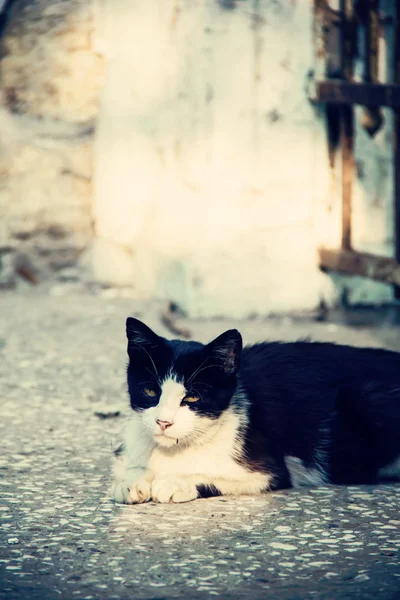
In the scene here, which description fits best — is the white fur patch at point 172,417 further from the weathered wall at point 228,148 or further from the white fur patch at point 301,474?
the weathered wall at point 228,148

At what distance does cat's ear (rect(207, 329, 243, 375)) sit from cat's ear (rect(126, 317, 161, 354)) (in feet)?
0.50

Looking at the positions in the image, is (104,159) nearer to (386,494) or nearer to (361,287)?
(361,287)

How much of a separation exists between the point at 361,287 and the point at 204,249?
76cm

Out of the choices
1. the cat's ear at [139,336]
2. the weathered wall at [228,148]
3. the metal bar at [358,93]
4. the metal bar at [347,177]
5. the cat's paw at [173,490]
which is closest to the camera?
the cat's paw at [173,490]

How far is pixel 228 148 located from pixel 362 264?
2.42 ft

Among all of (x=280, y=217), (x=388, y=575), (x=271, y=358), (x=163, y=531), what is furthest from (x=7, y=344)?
(x=388, y=575)

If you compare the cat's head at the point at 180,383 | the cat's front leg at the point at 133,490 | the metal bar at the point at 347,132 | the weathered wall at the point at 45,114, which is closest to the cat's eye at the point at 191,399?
the cat's head at the point at 180,383

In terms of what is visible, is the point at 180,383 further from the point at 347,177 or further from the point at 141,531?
the point at 347,177

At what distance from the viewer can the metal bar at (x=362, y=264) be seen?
13.6ft

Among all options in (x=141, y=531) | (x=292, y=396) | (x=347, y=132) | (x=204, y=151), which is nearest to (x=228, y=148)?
(x=204, y=151)

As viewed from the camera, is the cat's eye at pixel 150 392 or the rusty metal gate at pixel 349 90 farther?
the rusty metal gate at pixel 349 90

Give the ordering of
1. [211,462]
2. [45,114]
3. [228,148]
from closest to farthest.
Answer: [211,462], [228,148], [45,114]

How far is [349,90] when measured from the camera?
4.33 m

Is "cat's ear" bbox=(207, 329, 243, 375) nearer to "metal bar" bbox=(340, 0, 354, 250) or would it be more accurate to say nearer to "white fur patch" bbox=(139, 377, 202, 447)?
"white fur patch" bbox=(139, 377, 202, 447)
